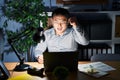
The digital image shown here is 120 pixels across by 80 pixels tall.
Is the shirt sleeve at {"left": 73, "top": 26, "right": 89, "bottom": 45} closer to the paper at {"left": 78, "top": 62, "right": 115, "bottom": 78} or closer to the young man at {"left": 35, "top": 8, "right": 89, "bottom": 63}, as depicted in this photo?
the young man at {"left": 35, "top": 8, "right": 89, "bottom": 63}

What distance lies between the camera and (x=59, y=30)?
2914 mm

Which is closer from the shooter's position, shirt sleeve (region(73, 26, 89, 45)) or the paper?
the paper

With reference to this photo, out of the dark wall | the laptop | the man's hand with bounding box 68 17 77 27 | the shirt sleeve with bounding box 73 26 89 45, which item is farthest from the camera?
the dark wall

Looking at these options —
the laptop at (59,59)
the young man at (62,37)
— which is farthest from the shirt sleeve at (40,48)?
the laptop at (59,59)

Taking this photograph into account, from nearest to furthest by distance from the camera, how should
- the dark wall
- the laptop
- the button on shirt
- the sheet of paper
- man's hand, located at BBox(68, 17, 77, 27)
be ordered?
the laptop
the sheet of paper
man's hand, located at BBox(68, 17, 77, 27)
the button on shirt
the dark wall

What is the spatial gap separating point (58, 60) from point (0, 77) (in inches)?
19.1

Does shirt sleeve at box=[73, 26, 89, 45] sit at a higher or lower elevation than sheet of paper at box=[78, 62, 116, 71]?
higher

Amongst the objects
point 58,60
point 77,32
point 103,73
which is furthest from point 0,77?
point 77,32

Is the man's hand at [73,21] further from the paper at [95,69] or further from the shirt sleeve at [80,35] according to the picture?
the paper at [95,69]

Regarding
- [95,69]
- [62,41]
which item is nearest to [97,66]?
[95,69]

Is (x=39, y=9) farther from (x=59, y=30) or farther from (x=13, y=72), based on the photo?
(x=13, y=72)

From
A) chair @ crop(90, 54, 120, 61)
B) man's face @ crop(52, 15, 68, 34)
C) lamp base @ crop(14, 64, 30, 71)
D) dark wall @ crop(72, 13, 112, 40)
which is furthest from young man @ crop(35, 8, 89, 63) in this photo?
dark wall @ crop(72, 13, 112, 40)

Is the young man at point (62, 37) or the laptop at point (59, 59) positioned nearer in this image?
the laptop at point (59, 59)

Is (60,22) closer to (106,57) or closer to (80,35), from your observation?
(80,35)
